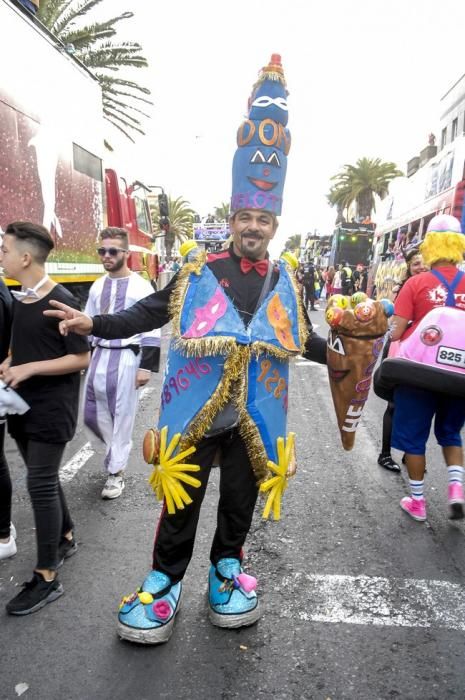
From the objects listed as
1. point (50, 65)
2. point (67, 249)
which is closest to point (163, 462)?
point (67, 249)

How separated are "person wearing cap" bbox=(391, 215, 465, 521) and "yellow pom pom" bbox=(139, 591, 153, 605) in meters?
1.89

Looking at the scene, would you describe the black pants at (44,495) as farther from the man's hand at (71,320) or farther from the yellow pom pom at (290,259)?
the yellow pom pom at (290,259)

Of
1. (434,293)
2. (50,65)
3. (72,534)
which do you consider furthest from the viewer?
(50,65)

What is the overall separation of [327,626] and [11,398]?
1744 millimetres

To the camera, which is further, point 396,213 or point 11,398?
point 396,213

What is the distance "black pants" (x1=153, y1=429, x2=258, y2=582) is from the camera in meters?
2.46

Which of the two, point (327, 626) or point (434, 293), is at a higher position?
point (434, 293)

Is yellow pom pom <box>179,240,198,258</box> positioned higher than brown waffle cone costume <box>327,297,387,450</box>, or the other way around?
yellow pom pom <box>179,240,198,258</box>

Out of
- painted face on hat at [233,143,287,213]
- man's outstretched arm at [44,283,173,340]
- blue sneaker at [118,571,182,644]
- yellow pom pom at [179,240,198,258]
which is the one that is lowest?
blue sneaker at [118,571,182,644]

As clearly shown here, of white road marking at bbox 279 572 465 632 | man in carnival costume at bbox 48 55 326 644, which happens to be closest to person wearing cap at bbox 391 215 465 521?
white road marking at bbox 279 572 465 632

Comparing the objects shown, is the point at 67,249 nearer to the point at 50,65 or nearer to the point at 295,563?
the point at 50,65

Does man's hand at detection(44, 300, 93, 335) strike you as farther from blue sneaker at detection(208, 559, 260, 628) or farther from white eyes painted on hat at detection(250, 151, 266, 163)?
blue sneaker at detection(208, 559, 260, 628)

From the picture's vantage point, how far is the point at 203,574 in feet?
9.78

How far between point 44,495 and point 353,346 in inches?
61.9
